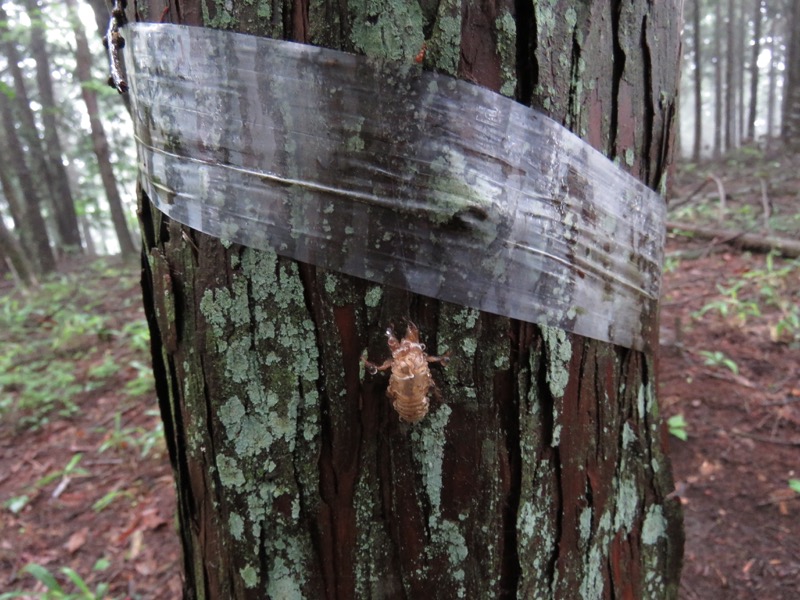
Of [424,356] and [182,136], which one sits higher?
[182,136]

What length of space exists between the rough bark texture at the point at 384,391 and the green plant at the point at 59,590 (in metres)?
2.49

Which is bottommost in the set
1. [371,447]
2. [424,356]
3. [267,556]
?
[267,556]

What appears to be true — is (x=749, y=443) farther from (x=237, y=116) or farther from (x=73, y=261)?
(x=73, y=261)

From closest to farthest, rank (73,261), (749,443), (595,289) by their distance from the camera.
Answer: (595,289), (749,443), (73,261)

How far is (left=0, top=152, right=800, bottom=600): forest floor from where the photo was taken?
300 centimetres

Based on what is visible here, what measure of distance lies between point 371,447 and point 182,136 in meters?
0.74

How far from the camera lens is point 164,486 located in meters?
4.05

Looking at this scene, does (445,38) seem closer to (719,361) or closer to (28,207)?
(719,361)

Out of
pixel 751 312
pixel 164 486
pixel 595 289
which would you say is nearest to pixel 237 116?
pixel 595 289

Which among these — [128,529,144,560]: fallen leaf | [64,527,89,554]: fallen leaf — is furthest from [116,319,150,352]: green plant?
[128,529,144,560]: fallen leaf

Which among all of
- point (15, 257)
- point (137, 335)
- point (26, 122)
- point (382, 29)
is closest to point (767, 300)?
point (382, 29)

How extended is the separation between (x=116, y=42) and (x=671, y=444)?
4.01 metres

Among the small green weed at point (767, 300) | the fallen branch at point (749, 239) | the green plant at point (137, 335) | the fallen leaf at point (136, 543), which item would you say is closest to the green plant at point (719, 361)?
the small green weed at point (767, 300)

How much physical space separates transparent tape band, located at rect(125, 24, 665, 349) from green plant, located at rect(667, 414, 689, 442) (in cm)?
323
